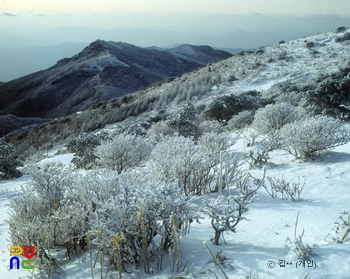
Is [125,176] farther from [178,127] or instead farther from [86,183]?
[178,127]

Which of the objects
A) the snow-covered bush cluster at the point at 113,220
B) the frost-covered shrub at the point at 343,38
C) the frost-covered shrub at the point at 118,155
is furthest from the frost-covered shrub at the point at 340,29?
the snow-covered bush cluster at the point at 113,220

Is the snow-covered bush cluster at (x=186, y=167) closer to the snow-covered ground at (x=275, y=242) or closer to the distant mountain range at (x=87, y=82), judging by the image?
the snow-covered ground at (x=275, y=242)

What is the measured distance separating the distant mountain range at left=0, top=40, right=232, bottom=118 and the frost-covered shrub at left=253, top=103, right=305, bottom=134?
4466 centimetres

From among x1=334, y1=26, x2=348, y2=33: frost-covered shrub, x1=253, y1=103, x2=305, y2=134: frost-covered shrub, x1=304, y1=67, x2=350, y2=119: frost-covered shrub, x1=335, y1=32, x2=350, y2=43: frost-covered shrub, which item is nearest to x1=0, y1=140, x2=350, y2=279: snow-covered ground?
x1=253, y1=103, x2=305, y2=134: frost-covered shrub

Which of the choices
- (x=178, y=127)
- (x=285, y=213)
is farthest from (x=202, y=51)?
(x=285, y=213)

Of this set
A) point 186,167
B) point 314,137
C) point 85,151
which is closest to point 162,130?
point 85,151

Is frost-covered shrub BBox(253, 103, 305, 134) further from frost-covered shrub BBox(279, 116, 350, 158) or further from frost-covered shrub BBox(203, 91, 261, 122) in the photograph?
frost-covered shrub BBox(203, 91, 261, 122)

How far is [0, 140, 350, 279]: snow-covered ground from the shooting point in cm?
244

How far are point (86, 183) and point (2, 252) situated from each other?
143 cm

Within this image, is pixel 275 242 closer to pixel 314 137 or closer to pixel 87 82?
pixel 314 137

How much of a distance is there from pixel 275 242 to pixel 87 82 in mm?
61466

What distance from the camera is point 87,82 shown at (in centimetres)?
6034

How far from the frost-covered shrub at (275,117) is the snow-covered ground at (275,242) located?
3.97 metres

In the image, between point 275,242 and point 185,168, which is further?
point 185,168
